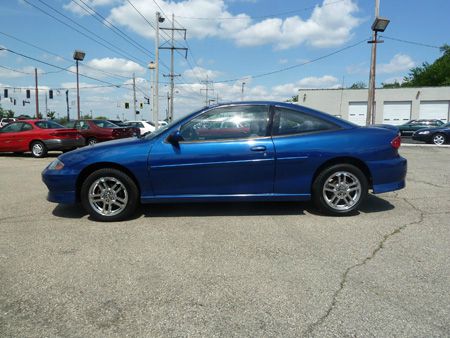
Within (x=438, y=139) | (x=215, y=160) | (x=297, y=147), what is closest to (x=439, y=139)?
(x=438, y=139)

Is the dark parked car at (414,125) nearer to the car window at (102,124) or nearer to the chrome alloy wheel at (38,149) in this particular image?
the car window at (102,124)

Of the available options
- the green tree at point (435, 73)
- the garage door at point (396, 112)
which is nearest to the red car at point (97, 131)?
the garage door at point (396, 112)

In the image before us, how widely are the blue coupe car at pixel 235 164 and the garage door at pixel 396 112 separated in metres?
42.4

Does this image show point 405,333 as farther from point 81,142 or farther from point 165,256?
point 81,142

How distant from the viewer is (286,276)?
313 centimetres

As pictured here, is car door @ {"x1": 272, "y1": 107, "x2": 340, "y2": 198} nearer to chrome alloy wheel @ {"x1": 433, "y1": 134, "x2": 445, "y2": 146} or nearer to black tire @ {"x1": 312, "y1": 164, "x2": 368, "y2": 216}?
black tire @ {"x1": 312, "y1": 164, "x2": 368, "y2": 216}

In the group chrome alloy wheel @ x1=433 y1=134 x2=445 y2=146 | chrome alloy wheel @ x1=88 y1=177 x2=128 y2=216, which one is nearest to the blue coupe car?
chrome alloy wheel @ x1=88 y1=177 x2=128 y2=216

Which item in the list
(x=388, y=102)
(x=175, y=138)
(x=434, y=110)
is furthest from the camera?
(x=388, y=102)

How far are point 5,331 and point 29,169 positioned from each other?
8306 mm

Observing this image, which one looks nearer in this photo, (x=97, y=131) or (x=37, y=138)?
(x=37, y=138)

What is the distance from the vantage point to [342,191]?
4.87 meters

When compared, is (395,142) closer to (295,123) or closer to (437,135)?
(295,123)

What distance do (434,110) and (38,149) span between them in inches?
1664

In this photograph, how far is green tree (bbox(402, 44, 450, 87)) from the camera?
58.9 m
